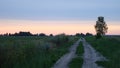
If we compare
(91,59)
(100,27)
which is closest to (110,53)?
(91,59)

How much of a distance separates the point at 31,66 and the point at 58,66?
231 cm

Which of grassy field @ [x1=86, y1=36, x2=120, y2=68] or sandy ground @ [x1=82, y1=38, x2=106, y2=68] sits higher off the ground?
grassy field @ [x1=86, y1=36, x2=120, y2=68]

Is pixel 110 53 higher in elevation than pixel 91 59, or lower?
higher

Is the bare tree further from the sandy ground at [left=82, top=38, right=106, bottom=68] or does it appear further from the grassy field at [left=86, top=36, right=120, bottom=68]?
the sandy ground at [left=82, top=38, right=106, bottom=68]

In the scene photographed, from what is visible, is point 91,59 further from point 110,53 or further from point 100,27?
point 100,27

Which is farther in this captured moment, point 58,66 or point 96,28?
point 96,28

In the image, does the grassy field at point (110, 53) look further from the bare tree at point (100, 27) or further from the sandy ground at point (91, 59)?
the bare tree at point (100, 27)

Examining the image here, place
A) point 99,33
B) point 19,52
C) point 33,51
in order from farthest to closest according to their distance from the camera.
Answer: point 99,33 < point 33,51 < point 19,52

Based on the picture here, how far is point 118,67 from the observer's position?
874 inches

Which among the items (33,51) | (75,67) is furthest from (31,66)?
(33,51)

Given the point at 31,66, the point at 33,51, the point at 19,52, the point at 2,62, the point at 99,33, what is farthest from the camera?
the point at 99,33

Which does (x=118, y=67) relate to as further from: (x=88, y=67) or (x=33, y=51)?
(x=33, y=51)

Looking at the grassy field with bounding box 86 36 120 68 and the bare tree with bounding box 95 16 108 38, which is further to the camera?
the bare tree with bounding box 95 16 108 38

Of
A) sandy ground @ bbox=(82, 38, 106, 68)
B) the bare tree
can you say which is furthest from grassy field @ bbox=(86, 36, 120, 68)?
the bare tree
